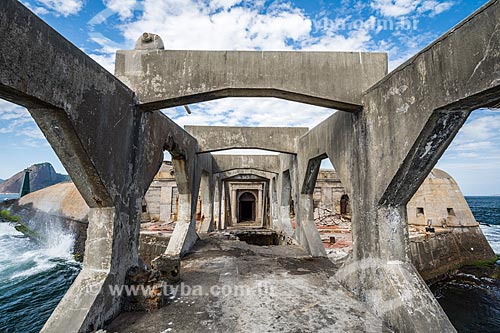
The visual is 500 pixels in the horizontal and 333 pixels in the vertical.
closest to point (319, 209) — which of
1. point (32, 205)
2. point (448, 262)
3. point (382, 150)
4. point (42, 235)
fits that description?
point (448, 262)

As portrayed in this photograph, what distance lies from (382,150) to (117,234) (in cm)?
431

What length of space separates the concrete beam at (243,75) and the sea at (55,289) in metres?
7.25

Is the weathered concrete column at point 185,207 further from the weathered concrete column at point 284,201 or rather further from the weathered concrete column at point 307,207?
the weathered concrete column at point 284,201

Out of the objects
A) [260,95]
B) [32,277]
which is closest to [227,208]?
[32,277]

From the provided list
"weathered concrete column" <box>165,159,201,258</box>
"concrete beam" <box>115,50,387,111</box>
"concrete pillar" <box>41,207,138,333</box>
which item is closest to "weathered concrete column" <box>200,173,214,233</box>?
"weathered concrete column" <box>165,159,201,258</box>

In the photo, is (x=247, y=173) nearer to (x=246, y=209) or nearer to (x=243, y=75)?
(x=243, y=75)

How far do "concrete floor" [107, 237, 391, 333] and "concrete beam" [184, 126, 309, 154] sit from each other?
4.24 meters

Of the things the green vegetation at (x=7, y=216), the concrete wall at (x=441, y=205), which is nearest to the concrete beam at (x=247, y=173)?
the concrete wall at (x=441, y=205)

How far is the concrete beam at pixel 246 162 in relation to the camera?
44.3 ft

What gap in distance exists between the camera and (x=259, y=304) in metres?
4.51

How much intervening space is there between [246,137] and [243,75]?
5383 mm

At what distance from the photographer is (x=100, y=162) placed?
3.74 meters

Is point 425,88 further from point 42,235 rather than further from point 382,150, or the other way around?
point 42,235

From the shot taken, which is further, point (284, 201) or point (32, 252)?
point (32, 252)
